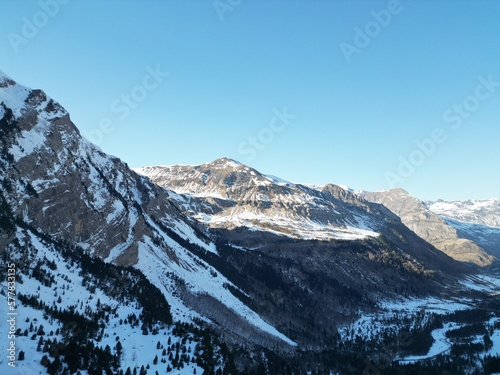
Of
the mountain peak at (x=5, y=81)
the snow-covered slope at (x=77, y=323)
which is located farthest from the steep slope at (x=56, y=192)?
the snow-covered slope at (x=77, y=323)

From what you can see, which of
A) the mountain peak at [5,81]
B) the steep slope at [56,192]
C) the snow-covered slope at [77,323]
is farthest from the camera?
the mountain peak at [5,81]

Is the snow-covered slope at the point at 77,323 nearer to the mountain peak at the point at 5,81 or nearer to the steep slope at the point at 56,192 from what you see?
the steep slope at the point at 56,192

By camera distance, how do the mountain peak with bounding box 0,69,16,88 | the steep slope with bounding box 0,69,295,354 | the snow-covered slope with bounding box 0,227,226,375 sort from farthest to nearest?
the mountain peak with bounding box 0,69,16,88
the steep slope with bounding box 0,69,295,354
the snow-covered slope with bounding box 0,227,226,375

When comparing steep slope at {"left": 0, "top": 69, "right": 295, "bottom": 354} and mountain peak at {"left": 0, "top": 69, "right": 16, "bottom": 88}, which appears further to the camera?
mountain peak at {"left": 0, "top": 69, "right": 16, "bottom": 88}

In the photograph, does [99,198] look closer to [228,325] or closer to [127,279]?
[127,279]

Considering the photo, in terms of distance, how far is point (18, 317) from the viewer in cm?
7019

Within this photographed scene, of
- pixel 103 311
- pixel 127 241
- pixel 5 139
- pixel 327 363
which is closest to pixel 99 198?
pixel 127 241

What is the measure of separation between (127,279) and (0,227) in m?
52.5

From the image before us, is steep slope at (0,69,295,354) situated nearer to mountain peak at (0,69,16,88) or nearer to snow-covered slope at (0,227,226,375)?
mountain peak at (0,69,16,88)

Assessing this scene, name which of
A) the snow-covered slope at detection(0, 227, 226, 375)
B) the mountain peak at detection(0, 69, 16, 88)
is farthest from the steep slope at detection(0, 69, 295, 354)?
the snow-covered slope at detection(0, 227, 226, 375)

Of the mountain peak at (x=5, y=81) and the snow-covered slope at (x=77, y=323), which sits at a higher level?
the mountain peak at (x=5, y=81)

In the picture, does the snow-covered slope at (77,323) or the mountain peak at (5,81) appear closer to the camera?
the snow-covered slope at (77,323)

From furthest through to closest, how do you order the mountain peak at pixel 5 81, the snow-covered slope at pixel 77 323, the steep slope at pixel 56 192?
A: the mountain peak at pixel 5 81
the steep slope at pixel 56 192
the snow-covered slope at pixel 77 323

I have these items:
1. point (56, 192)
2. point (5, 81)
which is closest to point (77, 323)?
point (56, 192)
